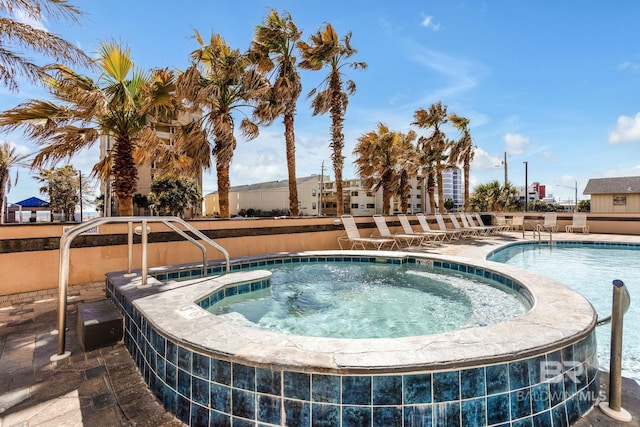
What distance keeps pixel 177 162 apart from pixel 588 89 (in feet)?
66.1

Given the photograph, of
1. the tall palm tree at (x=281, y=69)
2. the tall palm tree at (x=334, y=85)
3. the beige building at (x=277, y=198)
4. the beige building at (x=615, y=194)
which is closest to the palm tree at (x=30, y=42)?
the tall palm tree at (x=281, y=69)

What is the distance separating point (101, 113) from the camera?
21.7 ft

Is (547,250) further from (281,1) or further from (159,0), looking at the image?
(159,0)

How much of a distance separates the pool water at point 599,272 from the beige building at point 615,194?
20.2 m

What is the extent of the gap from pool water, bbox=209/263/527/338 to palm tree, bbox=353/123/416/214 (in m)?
9.91

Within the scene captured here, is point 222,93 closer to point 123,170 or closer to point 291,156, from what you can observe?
point 291,156

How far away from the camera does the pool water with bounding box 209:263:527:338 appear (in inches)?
154

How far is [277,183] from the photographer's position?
55281mm

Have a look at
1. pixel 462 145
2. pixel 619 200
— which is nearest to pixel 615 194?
pixel 619 200

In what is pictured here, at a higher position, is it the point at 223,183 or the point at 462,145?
the point at 462,145

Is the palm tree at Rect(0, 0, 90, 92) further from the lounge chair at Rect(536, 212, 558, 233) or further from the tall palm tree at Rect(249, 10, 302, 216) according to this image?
the lounge chair at Rect(536, 212, 558, 233)

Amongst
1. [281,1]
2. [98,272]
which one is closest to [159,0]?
[281,1]

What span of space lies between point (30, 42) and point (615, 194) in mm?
36540

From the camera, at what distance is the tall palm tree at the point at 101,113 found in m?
6.41
